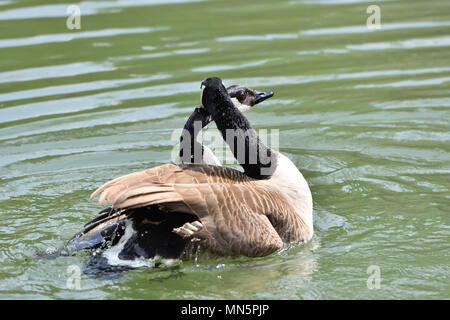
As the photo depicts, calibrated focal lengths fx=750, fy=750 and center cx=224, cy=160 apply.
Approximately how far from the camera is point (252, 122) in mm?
11414

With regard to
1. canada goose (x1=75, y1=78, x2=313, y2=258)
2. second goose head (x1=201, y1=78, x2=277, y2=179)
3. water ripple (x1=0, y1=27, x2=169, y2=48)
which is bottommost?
canada goose (x1=75, y1=78, x2=313, y2=258)

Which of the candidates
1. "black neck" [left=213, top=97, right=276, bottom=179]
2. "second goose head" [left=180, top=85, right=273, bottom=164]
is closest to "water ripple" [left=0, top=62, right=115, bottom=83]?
"second goose head" [left=180, top=85, right=273, bottom=164]

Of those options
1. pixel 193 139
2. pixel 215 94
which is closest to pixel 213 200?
pixel 215 94

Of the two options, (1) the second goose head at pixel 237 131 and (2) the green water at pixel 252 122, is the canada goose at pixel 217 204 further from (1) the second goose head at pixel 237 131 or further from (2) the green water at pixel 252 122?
(2) the green water at pixel 252 122

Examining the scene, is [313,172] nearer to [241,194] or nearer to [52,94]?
[241,194]

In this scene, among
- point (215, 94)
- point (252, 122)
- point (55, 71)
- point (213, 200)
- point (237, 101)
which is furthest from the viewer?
point (55, 71)

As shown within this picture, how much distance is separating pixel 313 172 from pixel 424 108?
2.83m

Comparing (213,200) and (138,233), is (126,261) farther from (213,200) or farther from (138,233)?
(213,200)

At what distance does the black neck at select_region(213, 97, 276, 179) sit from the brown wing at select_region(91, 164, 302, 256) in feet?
2.14

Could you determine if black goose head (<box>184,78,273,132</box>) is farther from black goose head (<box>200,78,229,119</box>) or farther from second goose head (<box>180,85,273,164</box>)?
black goose head (<box>200,78,229,119</box>)

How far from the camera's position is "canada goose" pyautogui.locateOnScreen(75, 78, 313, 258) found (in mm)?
6730

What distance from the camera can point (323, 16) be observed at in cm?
1592

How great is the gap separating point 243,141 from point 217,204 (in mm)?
1309
